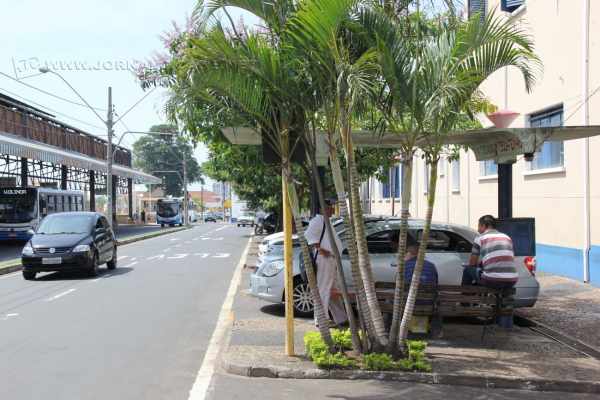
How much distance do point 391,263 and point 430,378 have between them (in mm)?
3070

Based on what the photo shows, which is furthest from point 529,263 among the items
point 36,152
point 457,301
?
point 36,152

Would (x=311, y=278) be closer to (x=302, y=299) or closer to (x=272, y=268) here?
(x=302, y=299)

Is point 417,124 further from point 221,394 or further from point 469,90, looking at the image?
point 221,394

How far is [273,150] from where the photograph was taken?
21.8 feet

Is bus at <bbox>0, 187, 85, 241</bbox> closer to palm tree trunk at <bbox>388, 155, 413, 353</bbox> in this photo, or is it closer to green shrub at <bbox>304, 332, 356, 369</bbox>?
green shrub at <bbox>304, 332, 356, 369</bbox>

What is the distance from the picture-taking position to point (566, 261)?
1326cm

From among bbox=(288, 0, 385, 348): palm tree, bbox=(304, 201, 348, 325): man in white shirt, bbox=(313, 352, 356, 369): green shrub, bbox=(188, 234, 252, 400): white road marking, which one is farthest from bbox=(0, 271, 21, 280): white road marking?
bbox=(288, 0, 385, 348): palm tree

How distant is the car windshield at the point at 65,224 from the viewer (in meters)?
15.8

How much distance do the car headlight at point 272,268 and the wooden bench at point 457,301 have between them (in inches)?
98.2

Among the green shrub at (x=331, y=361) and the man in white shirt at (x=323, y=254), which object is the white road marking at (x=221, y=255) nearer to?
the man in white shirt at (x=323, y=254)

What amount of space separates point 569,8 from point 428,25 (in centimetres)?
794

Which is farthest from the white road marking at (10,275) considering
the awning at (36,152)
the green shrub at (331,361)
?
the green shrub at (331,361)

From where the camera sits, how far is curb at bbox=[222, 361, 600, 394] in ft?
19.2

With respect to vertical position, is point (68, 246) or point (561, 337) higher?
point (68, 246)
